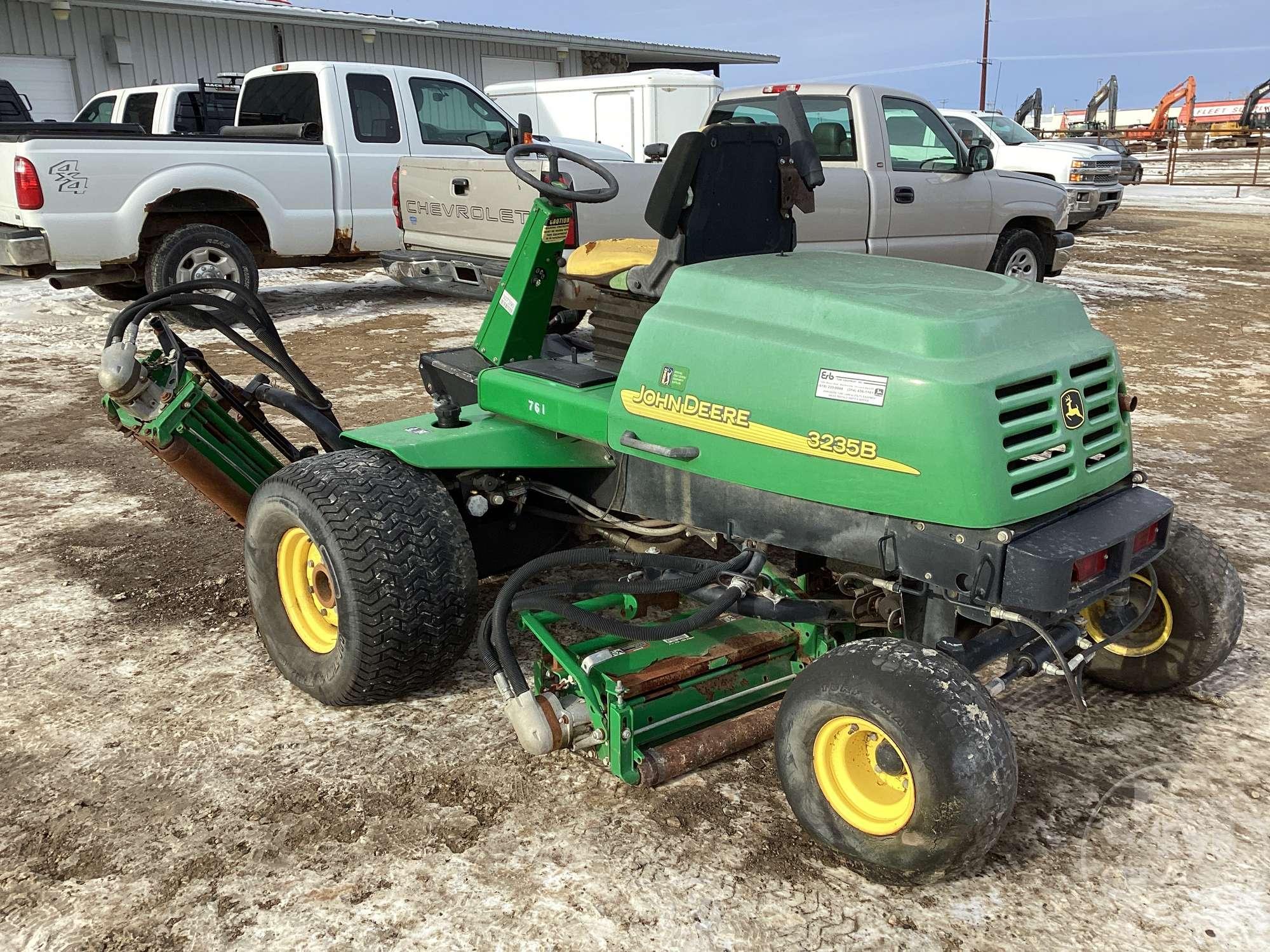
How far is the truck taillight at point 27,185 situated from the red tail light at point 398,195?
2.57 metres

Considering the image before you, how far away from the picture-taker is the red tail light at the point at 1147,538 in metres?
2.90

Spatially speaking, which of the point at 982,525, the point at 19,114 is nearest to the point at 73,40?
the point at 19,114

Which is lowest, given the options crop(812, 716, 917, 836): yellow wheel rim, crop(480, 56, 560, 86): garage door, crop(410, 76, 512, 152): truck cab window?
crop(812, 716, 917, 836): yellow wheel rim

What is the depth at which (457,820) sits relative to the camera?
9.65 ft

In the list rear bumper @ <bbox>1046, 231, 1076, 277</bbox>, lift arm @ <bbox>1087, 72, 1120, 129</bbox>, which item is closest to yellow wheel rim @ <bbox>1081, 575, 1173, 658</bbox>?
rear bumper @ <bbox>1046, 231, 1076, 277</bbox>

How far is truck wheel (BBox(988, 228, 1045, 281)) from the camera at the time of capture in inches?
408

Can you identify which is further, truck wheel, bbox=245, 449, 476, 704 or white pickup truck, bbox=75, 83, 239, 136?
white pickup truck, bbox=75, 83, 239, 136

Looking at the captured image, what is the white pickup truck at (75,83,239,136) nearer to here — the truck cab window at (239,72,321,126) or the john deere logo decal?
the truck cab window at (239,72,321,126)

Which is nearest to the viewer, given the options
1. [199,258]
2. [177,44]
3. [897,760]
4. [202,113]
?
[897,760]

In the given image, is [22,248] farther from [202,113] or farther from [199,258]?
[202,113]

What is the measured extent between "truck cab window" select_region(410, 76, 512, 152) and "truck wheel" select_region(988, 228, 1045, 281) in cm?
471

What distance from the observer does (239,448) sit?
4.10m

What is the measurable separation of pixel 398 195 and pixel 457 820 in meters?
6.89

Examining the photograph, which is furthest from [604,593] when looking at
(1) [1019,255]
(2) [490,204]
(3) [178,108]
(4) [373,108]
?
(3) [178,108]
